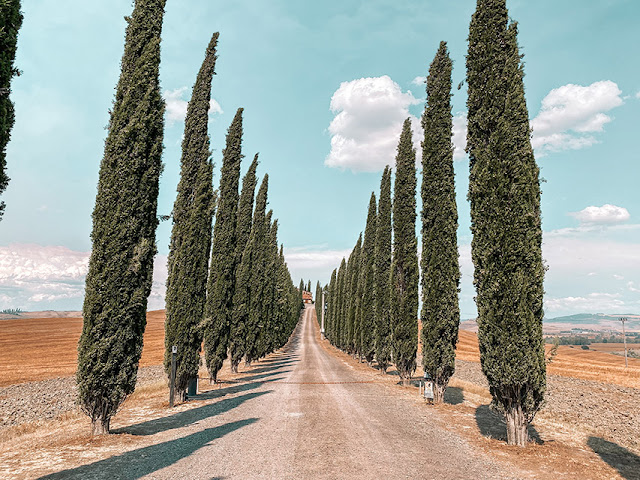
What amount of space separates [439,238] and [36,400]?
21.3 metres

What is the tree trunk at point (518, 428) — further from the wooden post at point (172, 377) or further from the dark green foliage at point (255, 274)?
the dark green foliage at point (255, 274)

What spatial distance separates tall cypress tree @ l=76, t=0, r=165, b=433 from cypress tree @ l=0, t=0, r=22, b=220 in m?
3.67

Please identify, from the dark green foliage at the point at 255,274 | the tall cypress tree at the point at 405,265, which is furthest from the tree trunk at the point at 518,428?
the dark green foliage at the point at 255,274

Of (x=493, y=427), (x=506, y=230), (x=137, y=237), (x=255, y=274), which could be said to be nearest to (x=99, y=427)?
(x=137, y=237)

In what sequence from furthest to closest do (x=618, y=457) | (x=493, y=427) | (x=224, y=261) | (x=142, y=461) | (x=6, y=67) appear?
(x=224, y=261) < (x=493, y=427) < (x=618, y=457) < (x=142, y=461) < (x=6, y=67)

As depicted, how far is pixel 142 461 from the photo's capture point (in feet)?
23.8

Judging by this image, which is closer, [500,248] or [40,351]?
[500,248]

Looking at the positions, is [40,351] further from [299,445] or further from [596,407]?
[596,407]

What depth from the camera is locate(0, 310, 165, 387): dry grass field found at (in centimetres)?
2896

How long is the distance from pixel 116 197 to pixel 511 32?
458 inches

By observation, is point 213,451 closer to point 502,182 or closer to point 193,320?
point 193,320

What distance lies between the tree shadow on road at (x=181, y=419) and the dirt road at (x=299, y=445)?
0.03 m

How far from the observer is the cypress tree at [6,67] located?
5656mm

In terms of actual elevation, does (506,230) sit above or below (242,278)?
above
